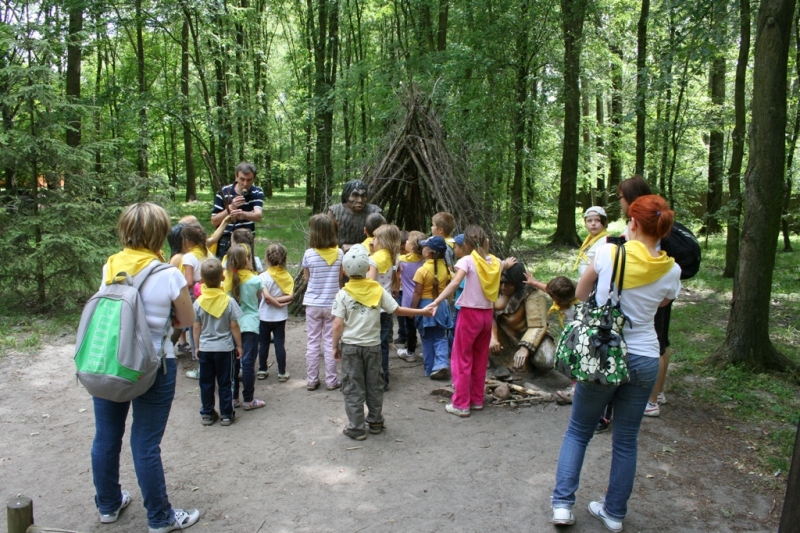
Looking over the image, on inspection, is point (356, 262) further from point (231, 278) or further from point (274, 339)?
point (274, 339)

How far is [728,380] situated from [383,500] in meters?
4.03

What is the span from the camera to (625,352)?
9.42 ft

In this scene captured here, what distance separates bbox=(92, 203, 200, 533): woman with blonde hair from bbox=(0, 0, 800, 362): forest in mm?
3191

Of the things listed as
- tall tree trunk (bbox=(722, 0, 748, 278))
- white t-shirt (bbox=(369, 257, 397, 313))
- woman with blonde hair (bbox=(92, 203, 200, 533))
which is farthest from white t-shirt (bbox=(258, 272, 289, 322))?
tall tree trunk (bbox=(722, 0, 748, 278))

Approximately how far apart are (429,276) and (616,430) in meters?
2.83

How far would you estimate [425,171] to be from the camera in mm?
7344

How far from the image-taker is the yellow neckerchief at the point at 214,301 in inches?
172

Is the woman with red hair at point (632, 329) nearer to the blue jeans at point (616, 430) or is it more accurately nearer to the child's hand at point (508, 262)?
the blue jeans at point (616, 430)

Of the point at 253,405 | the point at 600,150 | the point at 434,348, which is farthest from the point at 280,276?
the point at 600,150

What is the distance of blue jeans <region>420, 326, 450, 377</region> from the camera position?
572cm

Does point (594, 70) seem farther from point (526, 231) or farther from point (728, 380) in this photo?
point (728, 380)

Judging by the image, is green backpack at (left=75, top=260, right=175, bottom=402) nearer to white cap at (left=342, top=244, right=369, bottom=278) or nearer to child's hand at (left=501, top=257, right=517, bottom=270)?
white cap at (left=342, top=244, right=369, bottom=278)

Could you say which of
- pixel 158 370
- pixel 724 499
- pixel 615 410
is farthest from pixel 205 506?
pixel 724 499

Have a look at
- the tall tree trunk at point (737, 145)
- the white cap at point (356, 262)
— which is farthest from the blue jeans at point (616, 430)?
the tall tree trunk at point (737, 145)
